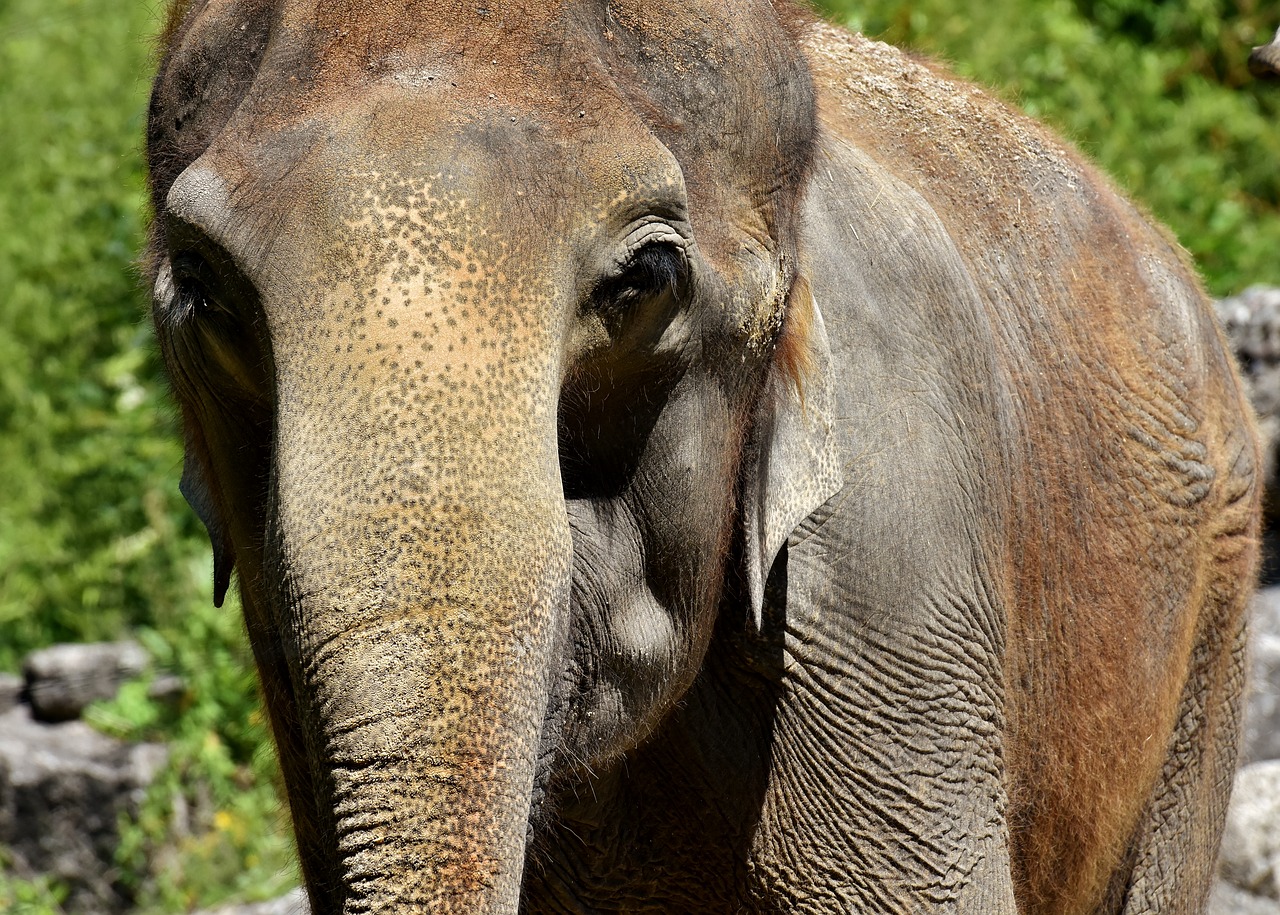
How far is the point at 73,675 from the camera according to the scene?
5.24m

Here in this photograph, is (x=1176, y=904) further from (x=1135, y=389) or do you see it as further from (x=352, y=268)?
(x=352, y=268)

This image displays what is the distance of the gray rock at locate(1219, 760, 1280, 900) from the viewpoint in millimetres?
4406

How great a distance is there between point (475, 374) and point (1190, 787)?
221 centimetres

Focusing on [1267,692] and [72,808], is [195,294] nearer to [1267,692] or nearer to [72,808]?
[72,808]

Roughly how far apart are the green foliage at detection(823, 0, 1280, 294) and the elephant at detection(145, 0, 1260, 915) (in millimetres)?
3217

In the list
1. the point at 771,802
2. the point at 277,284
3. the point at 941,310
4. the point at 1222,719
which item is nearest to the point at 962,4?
the point at 1222,719

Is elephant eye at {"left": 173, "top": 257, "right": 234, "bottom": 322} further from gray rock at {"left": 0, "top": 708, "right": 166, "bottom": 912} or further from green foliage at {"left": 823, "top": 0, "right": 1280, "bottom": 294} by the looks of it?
green foliage at {"left": 823, "top": 0, "right": 1280, "bottom": 294}

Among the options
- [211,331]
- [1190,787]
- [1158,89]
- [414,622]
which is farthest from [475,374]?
[1158,89]

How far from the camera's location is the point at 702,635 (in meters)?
2.05

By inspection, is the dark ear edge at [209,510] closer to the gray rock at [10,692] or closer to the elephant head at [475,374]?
the elephant head at [475,374]

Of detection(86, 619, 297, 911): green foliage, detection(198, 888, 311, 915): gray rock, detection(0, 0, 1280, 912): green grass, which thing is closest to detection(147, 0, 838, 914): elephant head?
detection(198, 888, 311, 915): gray rock

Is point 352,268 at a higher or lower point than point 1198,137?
higher

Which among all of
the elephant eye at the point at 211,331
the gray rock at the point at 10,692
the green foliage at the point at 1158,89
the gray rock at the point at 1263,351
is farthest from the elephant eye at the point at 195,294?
the green foliage at the point at 1158,89

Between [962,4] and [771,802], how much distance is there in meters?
5.45
